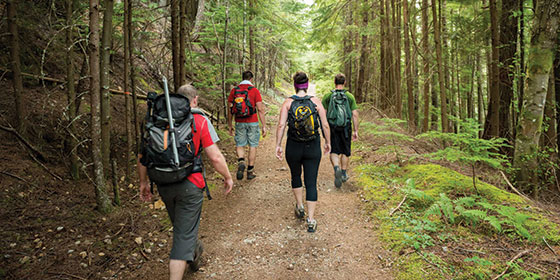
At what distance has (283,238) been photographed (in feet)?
13.3

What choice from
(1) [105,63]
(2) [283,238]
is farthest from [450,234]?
(1) [105,63]

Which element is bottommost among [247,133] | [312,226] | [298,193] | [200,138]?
[312,226]

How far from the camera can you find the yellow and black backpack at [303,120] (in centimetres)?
399

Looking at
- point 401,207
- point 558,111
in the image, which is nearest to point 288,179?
point 401,207

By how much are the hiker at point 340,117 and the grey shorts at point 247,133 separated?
1.74 meters

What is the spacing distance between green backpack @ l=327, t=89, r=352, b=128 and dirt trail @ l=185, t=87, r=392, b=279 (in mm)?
1474

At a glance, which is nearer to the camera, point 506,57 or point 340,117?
point 340,117

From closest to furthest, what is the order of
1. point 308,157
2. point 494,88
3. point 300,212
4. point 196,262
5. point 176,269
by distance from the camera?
point 176,269, point 196,262, point 308,157, point 300,212, point 494,88

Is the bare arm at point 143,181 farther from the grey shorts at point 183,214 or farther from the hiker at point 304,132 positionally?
the hiker at point 304,132

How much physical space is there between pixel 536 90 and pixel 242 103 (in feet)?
18.6

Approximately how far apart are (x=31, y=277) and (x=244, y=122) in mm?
4244

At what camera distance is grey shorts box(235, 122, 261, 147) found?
6270mm

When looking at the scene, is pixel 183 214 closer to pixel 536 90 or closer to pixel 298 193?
pixel 298 193

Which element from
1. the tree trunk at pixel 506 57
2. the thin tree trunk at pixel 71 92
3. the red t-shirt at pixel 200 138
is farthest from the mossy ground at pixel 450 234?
the thin tree trunk at pixel 71 92
